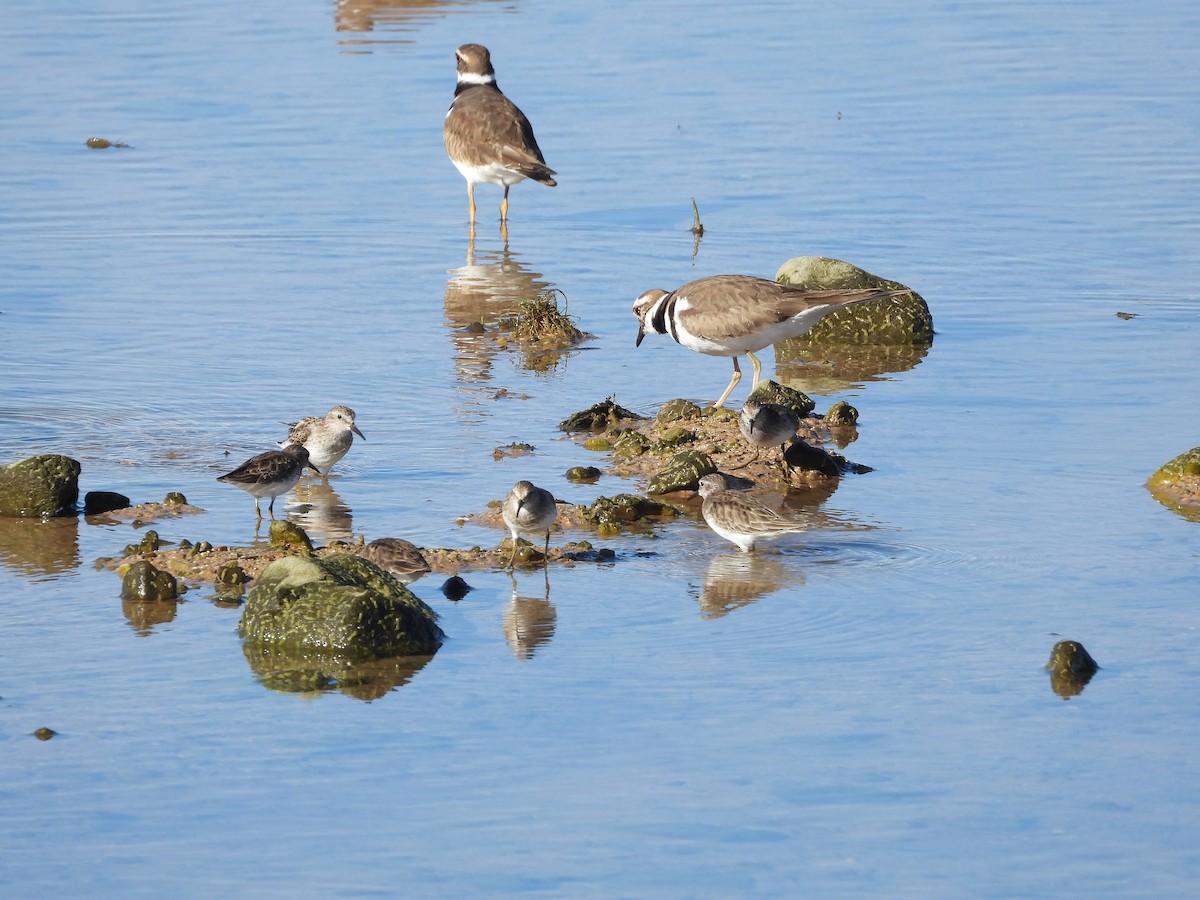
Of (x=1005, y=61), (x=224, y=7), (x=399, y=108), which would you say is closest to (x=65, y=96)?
(x=399, y=108)

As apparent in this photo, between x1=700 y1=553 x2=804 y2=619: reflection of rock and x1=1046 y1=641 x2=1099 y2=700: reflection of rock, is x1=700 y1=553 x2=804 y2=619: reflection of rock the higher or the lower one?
the lower one

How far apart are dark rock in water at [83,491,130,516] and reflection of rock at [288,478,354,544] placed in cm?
112

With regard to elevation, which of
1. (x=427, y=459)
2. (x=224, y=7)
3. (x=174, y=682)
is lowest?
(x=224, y=7)

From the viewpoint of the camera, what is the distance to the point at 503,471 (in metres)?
13.1

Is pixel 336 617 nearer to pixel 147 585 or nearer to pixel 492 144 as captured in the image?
pixel 147 585

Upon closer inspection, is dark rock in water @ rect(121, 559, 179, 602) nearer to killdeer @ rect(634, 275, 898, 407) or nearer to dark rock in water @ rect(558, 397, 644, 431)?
dark rock in water @ rect(558, 397, 644, 431)

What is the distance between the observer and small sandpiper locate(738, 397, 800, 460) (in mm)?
12438

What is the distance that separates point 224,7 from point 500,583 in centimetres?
2951

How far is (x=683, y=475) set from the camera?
1254cm

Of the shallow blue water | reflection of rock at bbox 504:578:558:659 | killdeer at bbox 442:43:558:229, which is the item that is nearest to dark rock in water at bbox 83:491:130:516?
the shallow blue water

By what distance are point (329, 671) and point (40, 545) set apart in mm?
3132

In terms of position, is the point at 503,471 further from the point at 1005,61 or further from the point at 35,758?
the point at 1005,61

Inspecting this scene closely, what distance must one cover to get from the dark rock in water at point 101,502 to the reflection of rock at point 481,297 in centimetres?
424

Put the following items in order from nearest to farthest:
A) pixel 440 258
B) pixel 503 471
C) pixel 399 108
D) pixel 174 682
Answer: pixel 174 682 → pixel 503 471 → pixel 440 258 → pixel 399 108
